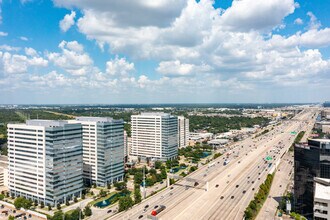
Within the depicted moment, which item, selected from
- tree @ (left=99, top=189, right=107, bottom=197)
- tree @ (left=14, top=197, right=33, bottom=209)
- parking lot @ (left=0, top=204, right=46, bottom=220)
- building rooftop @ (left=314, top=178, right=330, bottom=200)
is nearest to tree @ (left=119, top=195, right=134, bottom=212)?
tree @ (left=99, top=189, right=107, bottom=197)

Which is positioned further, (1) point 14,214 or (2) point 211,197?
(2) point 211,197

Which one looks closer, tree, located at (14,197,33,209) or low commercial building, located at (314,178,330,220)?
low commercial building, located at (314,178,330,220)

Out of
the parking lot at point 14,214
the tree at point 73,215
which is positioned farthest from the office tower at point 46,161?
the tree at point 73,215

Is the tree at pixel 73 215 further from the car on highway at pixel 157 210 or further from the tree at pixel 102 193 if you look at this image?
the tree at pixel 102 193

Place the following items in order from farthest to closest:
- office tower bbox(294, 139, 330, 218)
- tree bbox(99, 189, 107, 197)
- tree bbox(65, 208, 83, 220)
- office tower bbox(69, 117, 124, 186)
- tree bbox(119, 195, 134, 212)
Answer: office tower bbox(69, 117, 124, 186), tree bbox(99, 189, 107, 197), tree bbox(119, 195, 134, 212), office tower bbox(294, 139, 330, 218), tree bbox(65, 208, 83, 220)

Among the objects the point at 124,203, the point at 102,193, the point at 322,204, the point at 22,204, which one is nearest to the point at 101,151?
the point at 102,193

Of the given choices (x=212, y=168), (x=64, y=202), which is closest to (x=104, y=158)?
(x=64, y=202)

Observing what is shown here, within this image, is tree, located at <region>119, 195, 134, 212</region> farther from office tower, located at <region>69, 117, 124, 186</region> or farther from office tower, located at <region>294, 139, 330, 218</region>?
office tower, located at <region>294, 139, 330, 218</region>

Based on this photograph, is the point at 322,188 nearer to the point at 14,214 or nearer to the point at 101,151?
the point at 101,151
